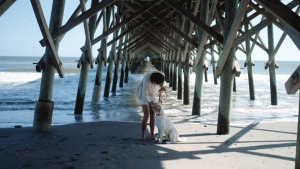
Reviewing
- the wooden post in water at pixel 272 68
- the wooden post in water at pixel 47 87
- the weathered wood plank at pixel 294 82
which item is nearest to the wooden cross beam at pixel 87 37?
the wooden post in water at pixel 47 87

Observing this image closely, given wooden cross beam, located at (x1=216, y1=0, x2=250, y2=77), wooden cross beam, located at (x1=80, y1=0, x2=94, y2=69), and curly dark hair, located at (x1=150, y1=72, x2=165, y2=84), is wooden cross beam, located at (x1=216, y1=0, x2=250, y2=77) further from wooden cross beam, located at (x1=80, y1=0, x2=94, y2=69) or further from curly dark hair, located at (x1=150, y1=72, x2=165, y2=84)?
wooden cross beam, located at (x1=80, y1=0, x2=94, y2=69)

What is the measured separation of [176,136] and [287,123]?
8.16 feet

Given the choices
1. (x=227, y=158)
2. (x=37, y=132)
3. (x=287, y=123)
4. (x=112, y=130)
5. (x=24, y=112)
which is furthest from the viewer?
(x=24, y=112)

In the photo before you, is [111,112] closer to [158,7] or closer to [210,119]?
[210,119]

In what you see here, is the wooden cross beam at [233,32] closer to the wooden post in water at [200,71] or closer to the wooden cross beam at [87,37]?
the wooden post in water at [200,71]

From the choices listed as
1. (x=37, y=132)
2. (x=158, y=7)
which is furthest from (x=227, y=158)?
(x=158, y=7)

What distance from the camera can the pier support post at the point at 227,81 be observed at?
4.20 m

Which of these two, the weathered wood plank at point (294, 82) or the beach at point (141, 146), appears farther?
Answer: the beach at point (141, 146)

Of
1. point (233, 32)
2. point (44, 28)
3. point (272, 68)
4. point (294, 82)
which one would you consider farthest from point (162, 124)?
point (272, 68)

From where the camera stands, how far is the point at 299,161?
8.15 feet

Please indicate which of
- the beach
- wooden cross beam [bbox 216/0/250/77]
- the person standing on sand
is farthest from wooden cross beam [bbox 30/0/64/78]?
wooden cross beam [bbox 216/0/250/77]

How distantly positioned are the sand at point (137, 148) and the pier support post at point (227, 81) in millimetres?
193

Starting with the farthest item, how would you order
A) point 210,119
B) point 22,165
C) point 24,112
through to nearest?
point 24,112, point 210,119, point 22,165

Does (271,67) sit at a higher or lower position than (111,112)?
higher
